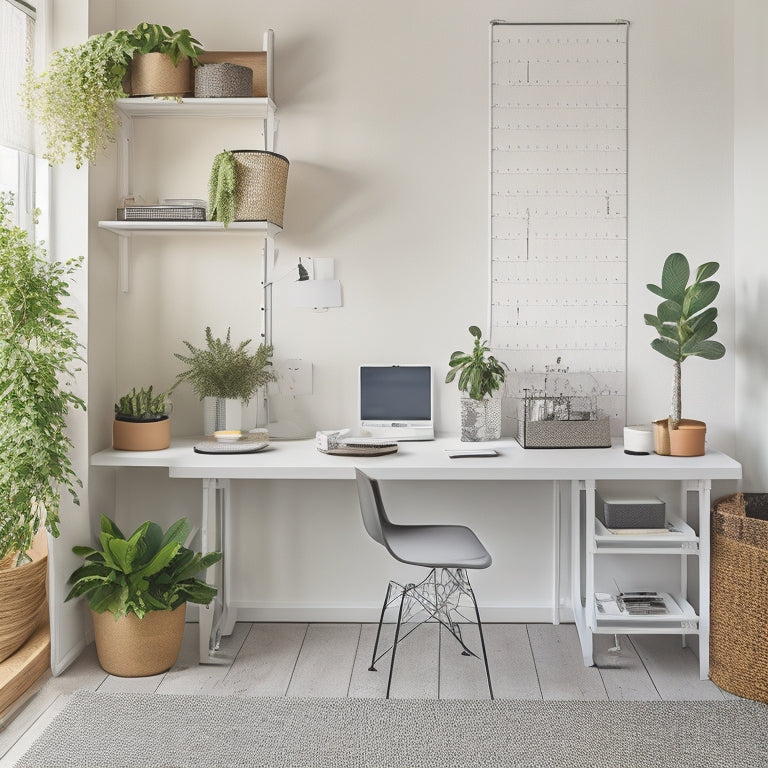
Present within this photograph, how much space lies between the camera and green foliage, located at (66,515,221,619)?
9.80ft

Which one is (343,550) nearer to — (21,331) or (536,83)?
(21,331)

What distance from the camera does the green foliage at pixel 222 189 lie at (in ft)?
10.5

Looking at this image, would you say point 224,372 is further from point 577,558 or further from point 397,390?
point 577,558

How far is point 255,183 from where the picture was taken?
3.24 meters

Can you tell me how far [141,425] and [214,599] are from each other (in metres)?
0.74

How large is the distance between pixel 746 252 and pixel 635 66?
903 millimetres

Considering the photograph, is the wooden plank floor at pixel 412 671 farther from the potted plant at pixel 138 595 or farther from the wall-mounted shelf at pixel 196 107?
the wall-mounted shelf at pixel 196 107

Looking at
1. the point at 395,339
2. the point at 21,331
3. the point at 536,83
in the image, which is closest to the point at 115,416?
the point at 21,331

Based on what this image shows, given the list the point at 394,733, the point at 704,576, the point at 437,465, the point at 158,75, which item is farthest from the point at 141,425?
the point at 704,576

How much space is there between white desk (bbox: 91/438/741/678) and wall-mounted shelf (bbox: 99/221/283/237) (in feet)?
2.88

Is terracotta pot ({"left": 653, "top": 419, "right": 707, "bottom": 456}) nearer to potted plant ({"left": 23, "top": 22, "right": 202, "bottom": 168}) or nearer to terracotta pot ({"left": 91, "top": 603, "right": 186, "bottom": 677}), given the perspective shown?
terracotta pot ({"left": 91, "top": 603, "right": 186, "bottom": 677})

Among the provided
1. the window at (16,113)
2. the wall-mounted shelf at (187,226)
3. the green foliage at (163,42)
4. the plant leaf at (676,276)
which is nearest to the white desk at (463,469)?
the plant leaf at (676,276)

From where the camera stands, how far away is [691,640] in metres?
3.35

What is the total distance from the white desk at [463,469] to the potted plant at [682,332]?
83 mm
